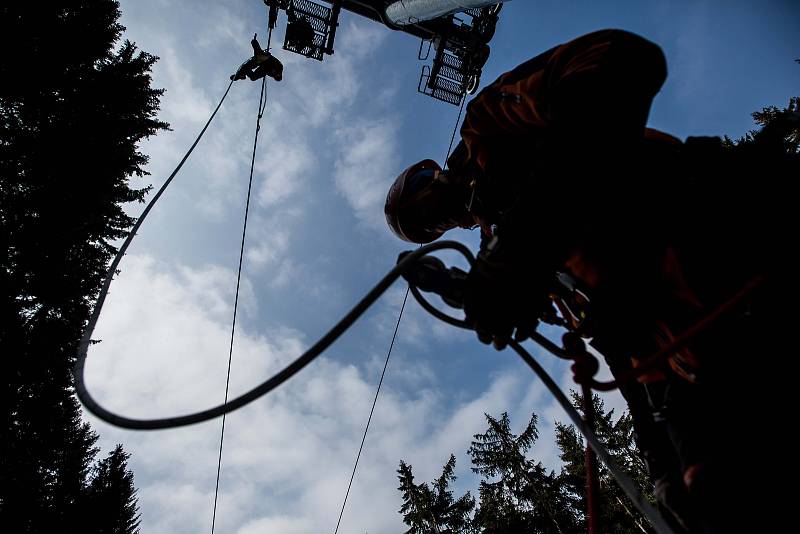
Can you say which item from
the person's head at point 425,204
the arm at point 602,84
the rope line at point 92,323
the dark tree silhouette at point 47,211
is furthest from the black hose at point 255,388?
the dark tree silhouette at point 47,211

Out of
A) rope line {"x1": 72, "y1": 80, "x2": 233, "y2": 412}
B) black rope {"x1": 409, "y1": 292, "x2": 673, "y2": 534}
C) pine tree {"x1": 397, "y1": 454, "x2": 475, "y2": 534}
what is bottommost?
black rope {"x1": 409, "y1": 292, "x2": 673, "y2": 534}

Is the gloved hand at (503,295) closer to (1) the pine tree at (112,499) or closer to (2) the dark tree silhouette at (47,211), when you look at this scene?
(2) the dark tree silhouette at (47,211)

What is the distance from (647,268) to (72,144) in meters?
10.8

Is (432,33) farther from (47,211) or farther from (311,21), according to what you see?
(47,211)

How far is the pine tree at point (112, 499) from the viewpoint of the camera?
1378 centimetres

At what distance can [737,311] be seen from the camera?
159 cm

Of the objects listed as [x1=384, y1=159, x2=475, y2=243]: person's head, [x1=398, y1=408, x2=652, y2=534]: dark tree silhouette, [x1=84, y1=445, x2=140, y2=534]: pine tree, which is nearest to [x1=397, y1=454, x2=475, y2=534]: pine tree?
[x1=398, y1=408, x2=652, y2=534]: dark tree silhouette

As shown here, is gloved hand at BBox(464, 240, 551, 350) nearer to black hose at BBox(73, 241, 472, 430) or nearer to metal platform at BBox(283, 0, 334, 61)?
black hose at BBox(73, 241, 472, 430)

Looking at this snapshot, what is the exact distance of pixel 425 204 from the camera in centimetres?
336

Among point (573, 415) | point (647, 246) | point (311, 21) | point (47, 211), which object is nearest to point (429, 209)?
point (647, 246)

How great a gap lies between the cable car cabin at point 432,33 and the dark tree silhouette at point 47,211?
5.13 metres

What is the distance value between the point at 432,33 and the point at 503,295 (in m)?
15.3

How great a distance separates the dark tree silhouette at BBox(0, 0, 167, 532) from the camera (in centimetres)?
708

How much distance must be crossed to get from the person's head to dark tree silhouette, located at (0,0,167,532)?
727cm
